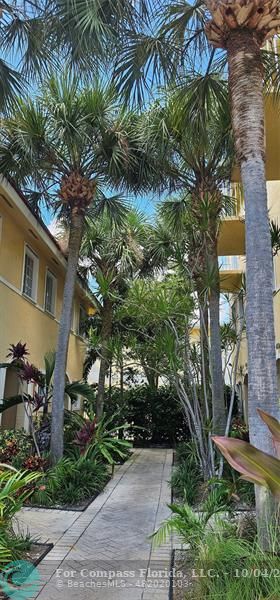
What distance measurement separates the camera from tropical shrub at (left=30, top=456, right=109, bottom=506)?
24.2 ft

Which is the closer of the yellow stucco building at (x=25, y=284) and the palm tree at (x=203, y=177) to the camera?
the palm tree at (x=203, y=177)

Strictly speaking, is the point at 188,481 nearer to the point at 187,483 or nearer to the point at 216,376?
the point at 187,483

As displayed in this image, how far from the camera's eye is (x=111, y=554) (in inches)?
204

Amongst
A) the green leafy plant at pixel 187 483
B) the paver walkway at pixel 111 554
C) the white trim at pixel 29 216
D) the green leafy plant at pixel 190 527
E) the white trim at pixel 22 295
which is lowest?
the paver walkway at pixel 111 554

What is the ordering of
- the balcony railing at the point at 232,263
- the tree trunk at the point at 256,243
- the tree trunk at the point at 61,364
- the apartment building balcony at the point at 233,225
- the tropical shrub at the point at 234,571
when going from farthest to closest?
1. the balcony railing at the point at 232,263
2. the apartment building balcony at the point at 233,225
3. the tree trunk at the point at 61,364
4. the tree trunk at the point at 256,243
5. the tropical shrub at the point at 234,571

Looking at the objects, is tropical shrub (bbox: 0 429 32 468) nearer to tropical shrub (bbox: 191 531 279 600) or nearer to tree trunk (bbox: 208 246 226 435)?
tree trunk (bbox: 208 246 226 435)

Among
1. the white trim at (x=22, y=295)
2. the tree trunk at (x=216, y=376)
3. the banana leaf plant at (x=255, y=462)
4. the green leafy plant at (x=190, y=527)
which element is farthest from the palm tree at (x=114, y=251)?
the banana leaf plant at (x=255, y=462)

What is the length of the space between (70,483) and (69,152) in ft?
21.9

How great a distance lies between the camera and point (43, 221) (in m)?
12.2

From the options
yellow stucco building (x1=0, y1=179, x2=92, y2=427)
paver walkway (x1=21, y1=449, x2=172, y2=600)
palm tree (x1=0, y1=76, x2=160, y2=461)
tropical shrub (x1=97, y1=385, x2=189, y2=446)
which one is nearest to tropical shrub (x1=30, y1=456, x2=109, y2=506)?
paver walkway (x1=21, y1=449, x2=172, y2=600)

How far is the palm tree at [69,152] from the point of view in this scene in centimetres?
881

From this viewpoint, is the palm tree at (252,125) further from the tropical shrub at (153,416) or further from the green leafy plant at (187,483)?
the tropical shrub at (153,416)

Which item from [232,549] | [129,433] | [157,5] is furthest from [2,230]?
[129,433]

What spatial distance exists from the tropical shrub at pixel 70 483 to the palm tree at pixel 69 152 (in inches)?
27.3
